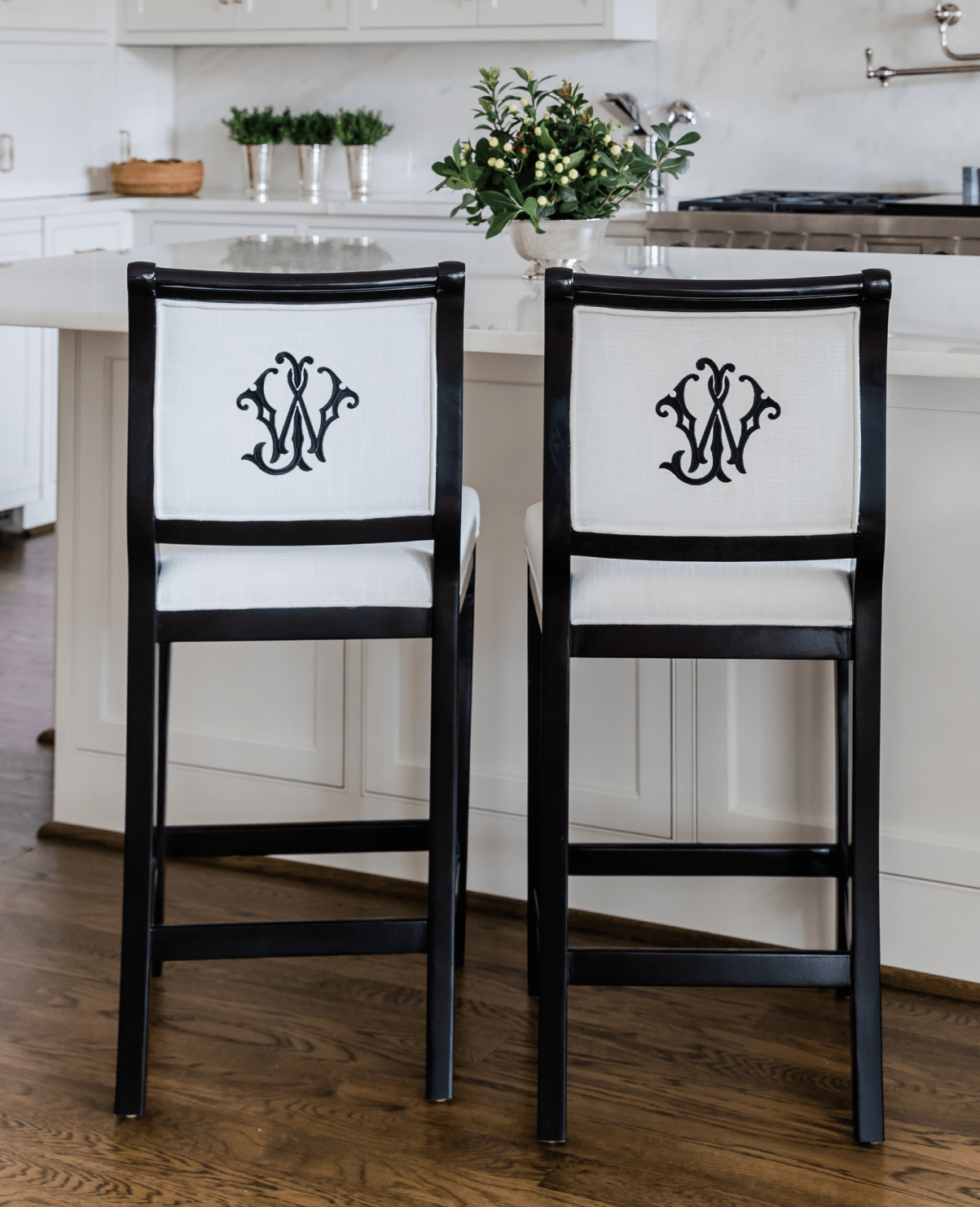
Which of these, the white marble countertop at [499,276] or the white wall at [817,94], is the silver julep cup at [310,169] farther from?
the white marble countertop at [499,276]

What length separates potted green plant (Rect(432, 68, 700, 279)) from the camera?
2111 mm

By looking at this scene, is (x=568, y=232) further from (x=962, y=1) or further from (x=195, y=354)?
(x=962, y=1)

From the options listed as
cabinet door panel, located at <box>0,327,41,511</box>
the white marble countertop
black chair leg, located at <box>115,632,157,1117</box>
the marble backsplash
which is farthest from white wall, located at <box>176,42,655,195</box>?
black chair leg, located at <box>115,632,157,1117</box>

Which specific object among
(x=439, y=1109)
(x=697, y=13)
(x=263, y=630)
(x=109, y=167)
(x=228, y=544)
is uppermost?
(x=697, y=13)

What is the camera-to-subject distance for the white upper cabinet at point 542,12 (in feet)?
14.3

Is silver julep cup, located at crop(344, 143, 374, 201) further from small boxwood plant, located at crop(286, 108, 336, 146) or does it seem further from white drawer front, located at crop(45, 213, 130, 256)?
white drawer front, located at crop(45, 213, 130, 256)

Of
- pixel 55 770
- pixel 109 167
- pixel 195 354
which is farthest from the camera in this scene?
pixel 109 167

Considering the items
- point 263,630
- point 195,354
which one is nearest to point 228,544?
point 263,630

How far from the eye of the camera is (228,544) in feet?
5.52

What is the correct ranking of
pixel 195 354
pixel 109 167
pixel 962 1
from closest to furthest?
pixel 195 354 → pixel 962 1 → pixel 109 167

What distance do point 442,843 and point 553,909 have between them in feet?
0.55

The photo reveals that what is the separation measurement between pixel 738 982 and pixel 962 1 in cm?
354

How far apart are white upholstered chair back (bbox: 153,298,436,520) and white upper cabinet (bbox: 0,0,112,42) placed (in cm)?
343

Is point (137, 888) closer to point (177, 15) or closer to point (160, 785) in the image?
point (160, 785)
